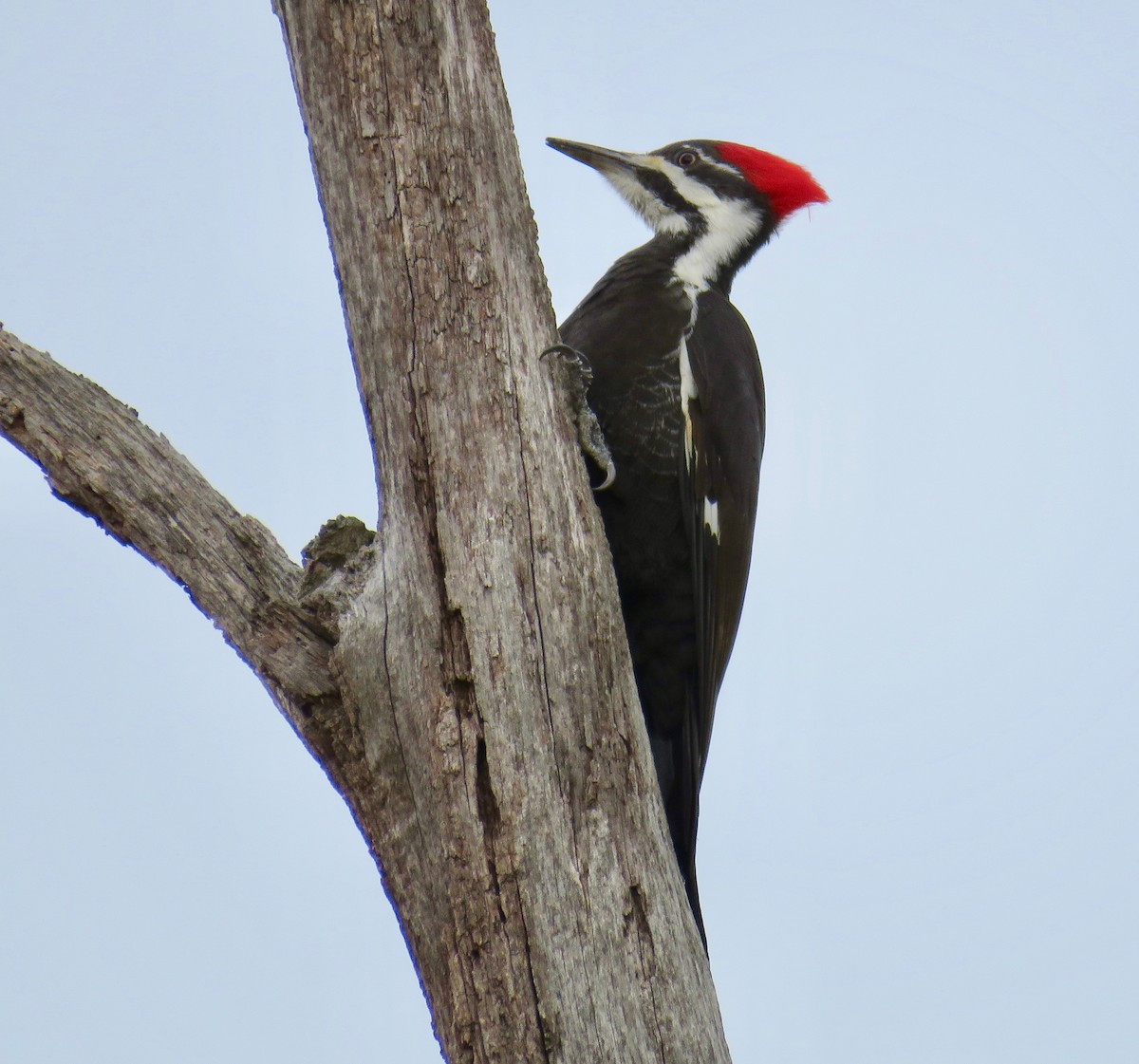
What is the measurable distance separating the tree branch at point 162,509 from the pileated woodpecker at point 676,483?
93 cm

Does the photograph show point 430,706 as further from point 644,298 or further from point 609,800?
point 644,298

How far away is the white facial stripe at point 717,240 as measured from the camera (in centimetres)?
356

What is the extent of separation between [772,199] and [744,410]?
104cm

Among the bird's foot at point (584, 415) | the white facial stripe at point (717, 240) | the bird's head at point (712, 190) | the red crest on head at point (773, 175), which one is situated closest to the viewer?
the bird's foot at point (584, 415)

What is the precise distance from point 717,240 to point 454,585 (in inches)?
77.6

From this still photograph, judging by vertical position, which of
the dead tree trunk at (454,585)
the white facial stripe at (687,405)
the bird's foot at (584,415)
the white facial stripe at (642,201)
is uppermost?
the white facial stripe at (642,201)

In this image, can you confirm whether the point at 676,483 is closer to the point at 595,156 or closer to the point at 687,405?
the point at 687,405

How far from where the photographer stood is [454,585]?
2180mm

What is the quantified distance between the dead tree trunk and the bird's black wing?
83cm

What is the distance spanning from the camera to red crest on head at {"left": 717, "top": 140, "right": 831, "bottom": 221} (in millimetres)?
4016

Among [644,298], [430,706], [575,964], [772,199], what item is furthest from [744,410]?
[575,964]

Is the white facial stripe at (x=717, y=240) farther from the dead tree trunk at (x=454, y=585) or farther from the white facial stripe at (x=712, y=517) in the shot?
the dead tree trunk at (x=454, y=585)

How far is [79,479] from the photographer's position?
2.32m

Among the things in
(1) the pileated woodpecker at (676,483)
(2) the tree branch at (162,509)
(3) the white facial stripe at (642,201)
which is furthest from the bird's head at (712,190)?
(2) the tree branch at (162,509)
